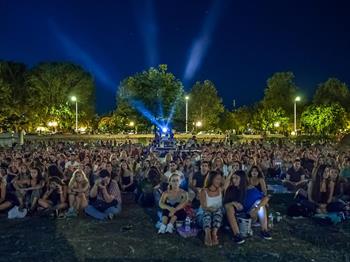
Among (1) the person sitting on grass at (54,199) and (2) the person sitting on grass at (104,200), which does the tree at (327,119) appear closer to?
(2) the person sitting on grass at (104,200)

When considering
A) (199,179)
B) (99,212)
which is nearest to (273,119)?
(199,179)

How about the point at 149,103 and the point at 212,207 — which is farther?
the point at 149,103

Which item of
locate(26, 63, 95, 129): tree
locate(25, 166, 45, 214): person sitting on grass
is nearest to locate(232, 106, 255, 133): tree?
locate(26, 63, 95, 129): tree

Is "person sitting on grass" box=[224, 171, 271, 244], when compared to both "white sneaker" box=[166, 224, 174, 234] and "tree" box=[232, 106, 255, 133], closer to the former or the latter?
"white sneaker" box=[166, 224, 174, 234]

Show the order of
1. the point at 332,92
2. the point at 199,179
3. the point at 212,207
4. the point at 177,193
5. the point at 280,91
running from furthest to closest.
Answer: the point at 280,91 → the point at 332,92 → the point at 199,179 → the point at 177,193 → the point at 212,207

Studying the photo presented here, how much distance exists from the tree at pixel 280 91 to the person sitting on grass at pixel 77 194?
58101 millimetres

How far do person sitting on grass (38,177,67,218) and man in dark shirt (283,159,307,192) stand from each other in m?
7.17

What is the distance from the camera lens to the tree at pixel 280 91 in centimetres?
6691

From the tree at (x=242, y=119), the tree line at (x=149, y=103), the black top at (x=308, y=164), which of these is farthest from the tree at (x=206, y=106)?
the black top at (x=308, y=164)

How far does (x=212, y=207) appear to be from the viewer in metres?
8.66

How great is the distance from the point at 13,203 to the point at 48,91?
50.5m

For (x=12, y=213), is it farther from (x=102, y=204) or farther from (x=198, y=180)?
(x=198, y=180)

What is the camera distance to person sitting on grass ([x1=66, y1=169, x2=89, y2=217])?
10.6m

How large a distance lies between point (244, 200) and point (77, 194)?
3900 millimetres
